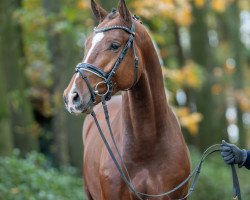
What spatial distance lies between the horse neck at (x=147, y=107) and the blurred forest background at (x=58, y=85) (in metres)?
3.95

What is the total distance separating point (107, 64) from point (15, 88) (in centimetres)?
940

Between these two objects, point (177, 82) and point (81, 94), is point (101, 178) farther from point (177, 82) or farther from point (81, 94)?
point (177, 82)

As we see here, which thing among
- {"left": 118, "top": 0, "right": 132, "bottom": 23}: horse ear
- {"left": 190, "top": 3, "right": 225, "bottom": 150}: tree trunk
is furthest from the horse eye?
{"left": 190, "top": 3, "right": 225, "bottom": 150}: tree trunk

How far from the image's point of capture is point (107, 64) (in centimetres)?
683

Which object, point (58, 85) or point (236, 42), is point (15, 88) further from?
point (236, 42)

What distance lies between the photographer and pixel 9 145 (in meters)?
13.3

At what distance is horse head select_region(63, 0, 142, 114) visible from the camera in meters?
6.61

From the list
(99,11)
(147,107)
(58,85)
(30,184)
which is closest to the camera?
(99,11)

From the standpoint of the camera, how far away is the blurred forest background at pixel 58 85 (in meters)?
13.1

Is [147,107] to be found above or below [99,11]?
below

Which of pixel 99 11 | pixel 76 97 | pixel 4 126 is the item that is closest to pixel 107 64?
pixel 76 97

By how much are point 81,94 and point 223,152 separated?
1664 mm

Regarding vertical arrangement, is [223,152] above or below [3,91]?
below

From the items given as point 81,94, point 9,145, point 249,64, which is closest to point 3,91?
point 9,145
